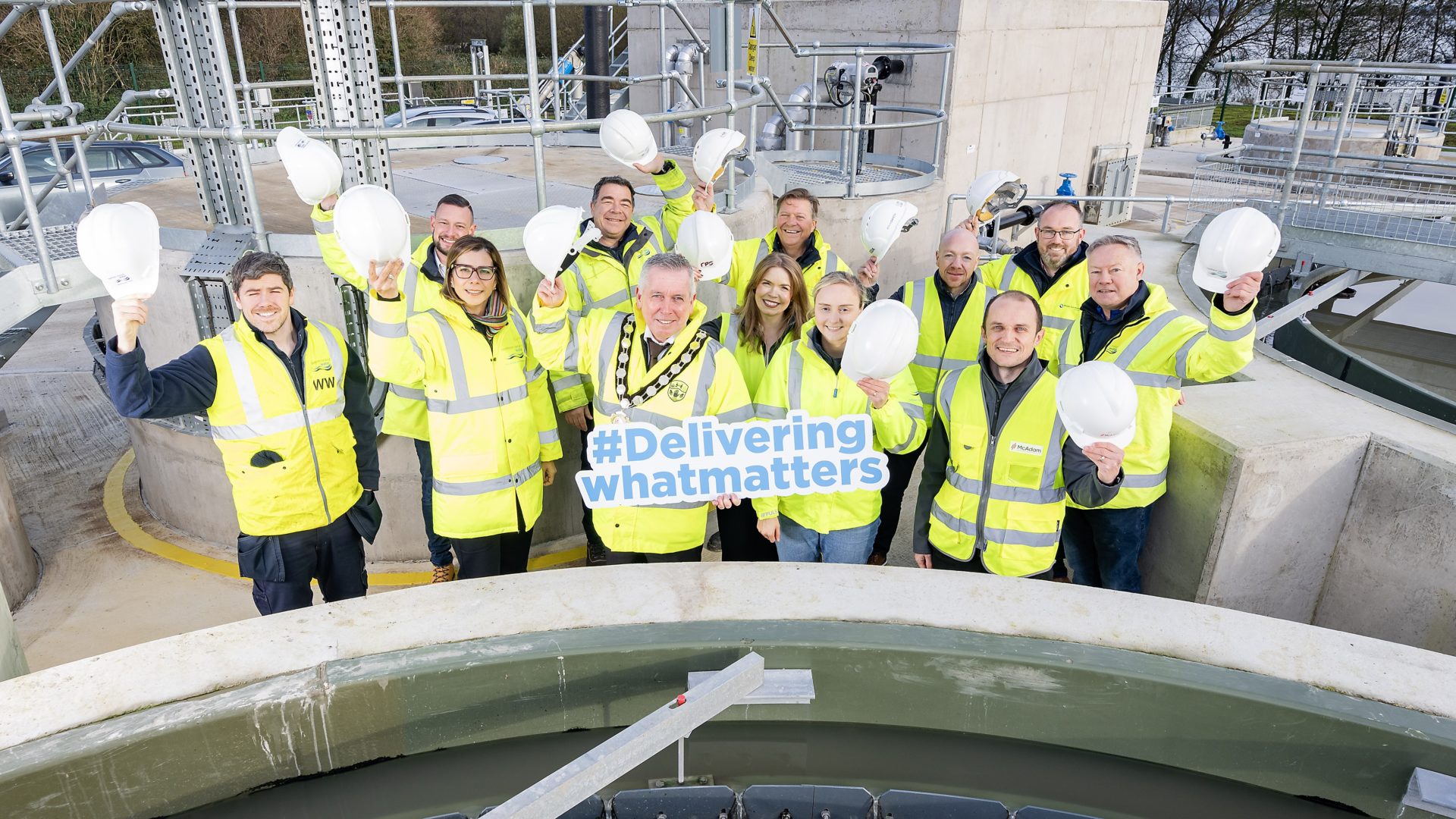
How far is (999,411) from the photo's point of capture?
10.7 feet

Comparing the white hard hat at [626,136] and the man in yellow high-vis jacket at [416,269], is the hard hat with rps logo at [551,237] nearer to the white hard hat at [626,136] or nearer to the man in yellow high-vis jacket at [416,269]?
the man in yellow high-vis jacket at [416,269]

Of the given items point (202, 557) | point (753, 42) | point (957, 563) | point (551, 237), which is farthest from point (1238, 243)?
point (202, 557)

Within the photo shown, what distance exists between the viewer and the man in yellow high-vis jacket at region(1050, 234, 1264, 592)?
10.9 ft

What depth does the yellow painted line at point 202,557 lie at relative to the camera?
4.90 m

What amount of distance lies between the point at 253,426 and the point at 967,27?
32.4ft

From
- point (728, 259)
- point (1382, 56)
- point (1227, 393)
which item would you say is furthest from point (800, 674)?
point (1382, 56)

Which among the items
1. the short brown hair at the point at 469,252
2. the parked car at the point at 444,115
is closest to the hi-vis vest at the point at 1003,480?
the short brown hair at the point at 469,252

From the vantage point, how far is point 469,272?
338 centimetres

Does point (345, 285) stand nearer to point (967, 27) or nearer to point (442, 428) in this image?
point (442, 428)

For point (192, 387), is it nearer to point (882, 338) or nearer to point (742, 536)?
point (742, 536)

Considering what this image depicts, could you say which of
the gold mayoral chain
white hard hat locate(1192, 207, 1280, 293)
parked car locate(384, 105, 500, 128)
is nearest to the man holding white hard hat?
white hard hat locate(1192, 207, 1280, 293)

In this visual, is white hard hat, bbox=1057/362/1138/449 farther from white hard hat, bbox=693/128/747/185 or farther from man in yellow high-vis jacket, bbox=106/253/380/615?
man in yellow high-vis jacket, bbox=106/253/380/615

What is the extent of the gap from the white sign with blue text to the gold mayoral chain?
8cm

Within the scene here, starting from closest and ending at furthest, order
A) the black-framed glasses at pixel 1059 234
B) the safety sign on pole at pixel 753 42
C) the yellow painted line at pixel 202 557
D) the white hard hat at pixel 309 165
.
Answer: the white hard hat at pixel 309 165, the black-framed glasses at pixel 1059 234, the yellow painted line at pixel 202 557, the safety sign on pole at pixel 753 42
